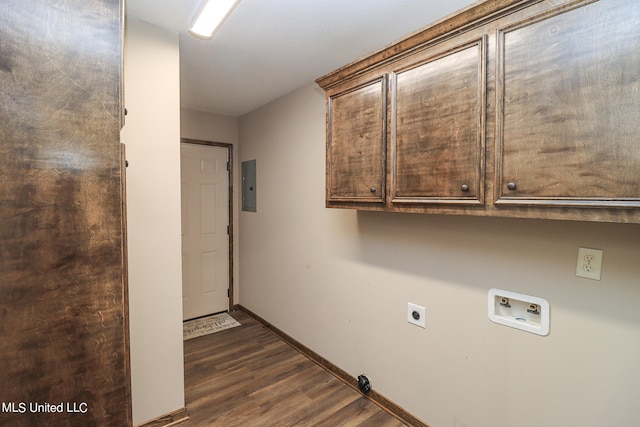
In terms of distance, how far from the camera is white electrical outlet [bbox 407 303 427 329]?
1.84 metres

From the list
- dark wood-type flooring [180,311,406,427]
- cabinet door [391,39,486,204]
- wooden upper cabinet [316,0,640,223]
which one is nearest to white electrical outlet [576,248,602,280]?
wooden upper cabinet [316,0,640,223]

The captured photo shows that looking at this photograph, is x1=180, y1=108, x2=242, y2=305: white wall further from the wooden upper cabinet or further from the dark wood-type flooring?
the wooden upper cabinet

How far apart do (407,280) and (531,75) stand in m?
1.28

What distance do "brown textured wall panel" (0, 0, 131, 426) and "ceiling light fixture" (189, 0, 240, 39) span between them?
89 cm

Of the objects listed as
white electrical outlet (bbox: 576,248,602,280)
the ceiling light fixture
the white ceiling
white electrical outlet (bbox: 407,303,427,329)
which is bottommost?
white electrical outlet (bbox: 407,303,427,329)

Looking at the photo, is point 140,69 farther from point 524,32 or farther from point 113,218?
point 524,32

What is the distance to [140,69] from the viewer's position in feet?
5.70

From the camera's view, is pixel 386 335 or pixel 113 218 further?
pixel 386 335

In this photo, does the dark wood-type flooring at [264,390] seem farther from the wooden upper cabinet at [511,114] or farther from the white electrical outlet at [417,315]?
the wooden upper cabinet at [511,114]

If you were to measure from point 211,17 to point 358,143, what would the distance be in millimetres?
1045

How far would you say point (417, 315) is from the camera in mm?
1881

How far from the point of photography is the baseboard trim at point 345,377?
1938 millimetres

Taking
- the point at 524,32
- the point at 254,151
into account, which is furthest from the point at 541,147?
the point at 254,151

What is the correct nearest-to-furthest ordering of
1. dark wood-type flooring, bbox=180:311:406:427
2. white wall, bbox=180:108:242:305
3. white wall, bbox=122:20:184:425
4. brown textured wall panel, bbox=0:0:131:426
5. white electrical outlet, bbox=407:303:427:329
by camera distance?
brown textured wall panel, bbox=0:0:131:426
white wall, bbox=122:20:184:425
white electrical outlet, bbox=407:303:427:329
dark wood-type flooring, bbox=180:311:406:427
white wall, bbox=180:108:242:305
